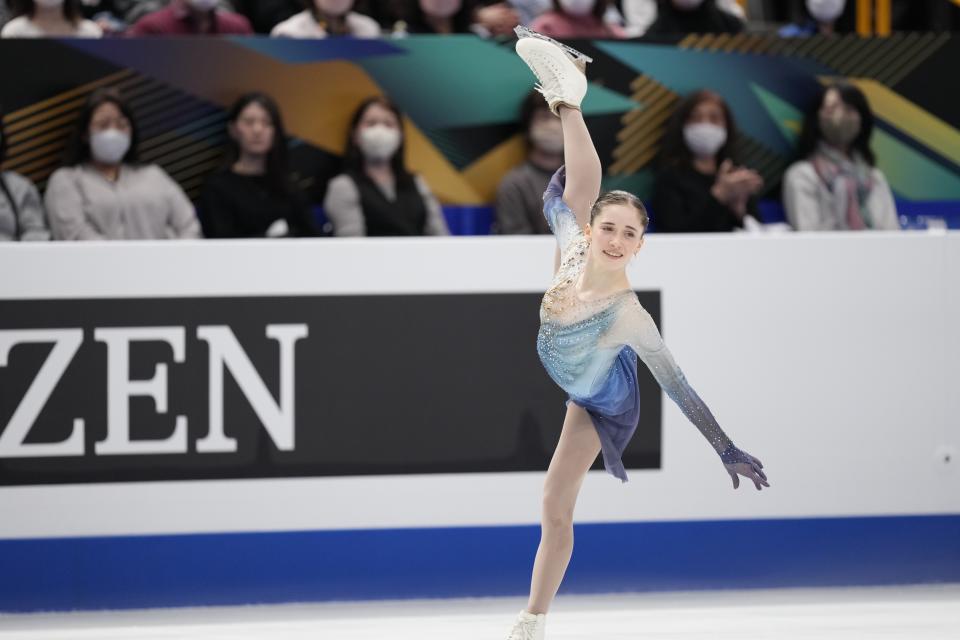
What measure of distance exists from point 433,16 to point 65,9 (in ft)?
5.06

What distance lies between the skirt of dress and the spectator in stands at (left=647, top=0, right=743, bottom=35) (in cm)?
318

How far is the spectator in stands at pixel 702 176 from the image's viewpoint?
5148mm

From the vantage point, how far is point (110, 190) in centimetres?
477

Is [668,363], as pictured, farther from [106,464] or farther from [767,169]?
[767,169]

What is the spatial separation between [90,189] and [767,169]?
2687mm

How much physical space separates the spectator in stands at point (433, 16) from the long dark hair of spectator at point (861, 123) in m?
1.53

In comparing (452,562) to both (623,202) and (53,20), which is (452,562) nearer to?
(623,202)

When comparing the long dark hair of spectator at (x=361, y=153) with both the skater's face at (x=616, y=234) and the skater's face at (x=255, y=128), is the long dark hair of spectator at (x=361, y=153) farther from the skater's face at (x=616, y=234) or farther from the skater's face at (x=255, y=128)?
the skater's face at (x=616, y=234)

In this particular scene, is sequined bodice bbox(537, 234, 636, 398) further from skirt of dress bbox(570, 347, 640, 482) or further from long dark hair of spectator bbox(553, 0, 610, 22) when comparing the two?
long dark hair of spectator bbox(553, 0, 610, 22)

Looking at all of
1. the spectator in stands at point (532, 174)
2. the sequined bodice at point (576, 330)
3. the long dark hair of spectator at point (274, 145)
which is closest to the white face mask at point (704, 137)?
the spectator in stands at point (532, 174)

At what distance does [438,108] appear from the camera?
530 centimetres

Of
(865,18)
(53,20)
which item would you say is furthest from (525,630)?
(865,18)

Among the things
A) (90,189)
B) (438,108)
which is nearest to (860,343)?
(438,108)

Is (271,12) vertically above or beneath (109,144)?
above
